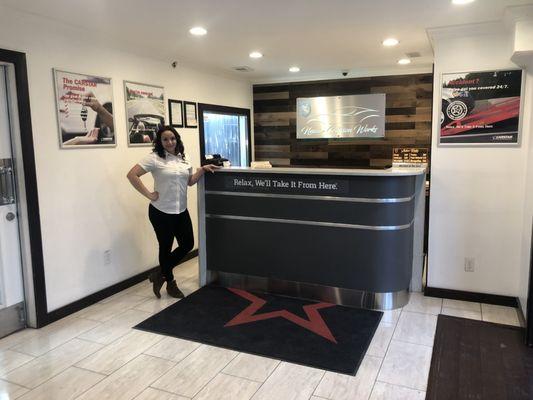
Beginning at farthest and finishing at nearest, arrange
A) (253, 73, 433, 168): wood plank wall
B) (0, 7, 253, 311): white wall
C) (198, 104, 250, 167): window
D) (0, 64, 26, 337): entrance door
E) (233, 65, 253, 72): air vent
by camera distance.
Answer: (253, 73, 433, 168): wood plank wall
(198, 104, 250, 167): window
(233, 65, 253, 72): air vent
(0, 7, 253, 311): white wall
(0, 64, 26, 337): entrance door

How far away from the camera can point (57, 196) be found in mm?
3469

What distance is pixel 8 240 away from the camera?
322cm

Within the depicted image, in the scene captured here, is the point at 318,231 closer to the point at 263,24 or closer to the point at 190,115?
the point at 263,24

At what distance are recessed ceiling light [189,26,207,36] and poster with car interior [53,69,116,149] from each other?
92 cm

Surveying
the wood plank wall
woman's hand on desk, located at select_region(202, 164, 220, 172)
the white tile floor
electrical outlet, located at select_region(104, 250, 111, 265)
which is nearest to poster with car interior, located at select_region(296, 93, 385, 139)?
the wood plank wall

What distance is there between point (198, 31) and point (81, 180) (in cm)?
161

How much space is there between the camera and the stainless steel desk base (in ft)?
11.9

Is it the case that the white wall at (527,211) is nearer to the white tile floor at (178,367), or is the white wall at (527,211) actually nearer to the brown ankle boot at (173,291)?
the white tile floor at (178,367)

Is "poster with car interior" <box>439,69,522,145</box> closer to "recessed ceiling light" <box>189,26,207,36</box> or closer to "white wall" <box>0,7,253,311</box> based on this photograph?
"recessed ceiling light" <box>189,26,207,36</box>

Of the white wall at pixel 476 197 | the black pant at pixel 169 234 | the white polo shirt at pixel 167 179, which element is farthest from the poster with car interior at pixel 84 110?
the white wall at pixel 476 197

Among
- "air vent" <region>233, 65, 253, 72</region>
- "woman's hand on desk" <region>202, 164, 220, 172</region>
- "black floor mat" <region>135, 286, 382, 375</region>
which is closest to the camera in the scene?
"black floor mat" <region>135, 286, 382, 375</region>

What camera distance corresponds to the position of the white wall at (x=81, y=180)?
10.7 ft

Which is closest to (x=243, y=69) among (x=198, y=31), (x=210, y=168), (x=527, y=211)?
(x=198, y=31)

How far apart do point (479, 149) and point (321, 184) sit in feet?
4.45
